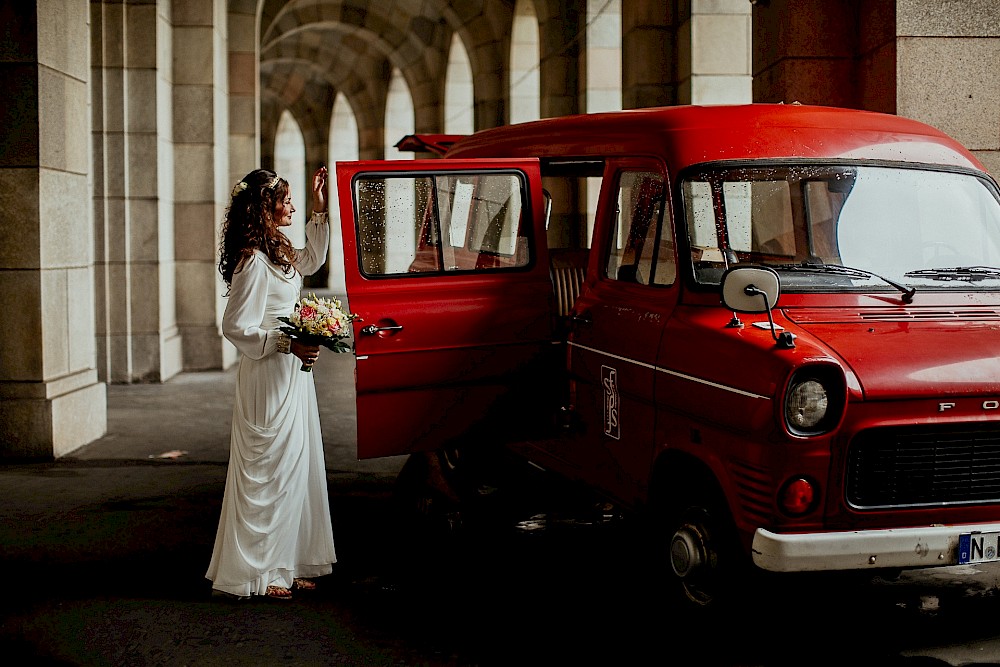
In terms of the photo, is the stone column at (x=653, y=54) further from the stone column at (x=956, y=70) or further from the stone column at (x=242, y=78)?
the stone column at (x=242, y=78)

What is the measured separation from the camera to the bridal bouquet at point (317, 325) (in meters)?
5.30

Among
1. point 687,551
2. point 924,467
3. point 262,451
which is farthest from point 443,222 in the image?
point 924,467

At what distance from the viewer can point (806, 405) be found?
14.2 feet

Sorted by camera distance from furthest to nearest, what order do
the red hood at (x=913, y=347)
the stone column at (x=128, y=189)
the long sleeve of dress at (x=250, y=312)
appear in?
1. the stone column at (x=128, y=189)
2. the long sleeve of dress at (x=250, y=312)
3. the red hood at (x=913, y=347)

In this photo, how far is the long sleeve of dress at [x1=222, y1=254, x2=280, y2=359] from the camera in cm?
545

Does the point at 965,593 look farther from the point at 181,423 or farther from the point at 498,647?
the point at 181,423

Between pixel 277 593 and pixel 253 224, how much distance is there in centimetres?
177

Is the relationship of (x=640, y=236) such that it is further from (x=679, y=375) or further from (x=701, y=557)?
(x=701, y=557)

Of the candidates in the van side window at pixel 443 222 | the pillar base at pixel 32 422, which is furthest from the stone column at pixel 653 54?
the van side window at pixel 443 222

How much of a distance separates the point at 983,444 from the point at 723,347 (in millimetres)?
1082

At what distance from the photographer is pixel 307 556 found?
18.6ft

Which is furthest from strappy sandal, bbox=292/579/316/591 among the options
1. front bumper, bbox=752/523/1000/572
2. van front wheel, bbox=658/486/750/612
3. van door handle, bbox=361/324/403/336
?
front bumper, bbox=752/523/1000/572

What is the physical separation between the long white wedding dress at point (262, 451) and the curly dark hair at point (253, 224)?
5 cm

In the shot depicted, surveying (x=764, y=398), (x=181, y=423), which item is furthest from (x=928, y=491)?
(x=181, y=423)
